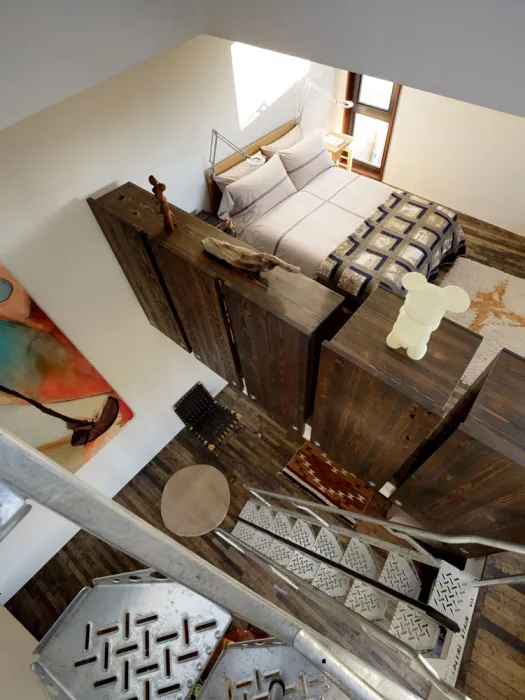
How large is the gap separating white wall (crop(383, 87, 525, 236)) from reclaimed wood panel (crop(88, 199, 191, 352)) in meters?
4.04

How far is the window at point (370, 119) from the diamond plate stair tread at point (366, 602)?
495 centimetres

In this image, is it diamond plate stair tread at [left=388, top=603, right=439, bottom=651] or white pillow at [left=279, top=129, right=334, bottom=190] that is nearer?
diamond plate stair tread at [left=388, top=603, right=439, bottom=651]

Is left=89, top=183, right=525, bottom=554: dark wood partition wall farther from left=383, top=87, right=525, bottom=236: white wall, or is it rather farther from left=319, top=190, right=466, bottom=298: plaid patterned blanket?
left=383, top=87, right=525, bottom=236: white wall

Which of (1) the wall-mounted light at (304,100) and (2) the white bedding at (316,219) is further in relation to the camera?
(1) the wall-mounted light at (304,100)

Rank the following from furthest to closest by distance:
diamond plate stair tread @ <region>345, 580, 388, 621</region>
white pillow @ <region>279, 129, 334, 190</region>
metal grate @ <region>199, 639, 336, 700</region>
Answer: white pillow @ <region>279, 129, 334, 190</region>, diamond plate stair tread @ <region>345, 580, 388, 621</region>, metal grate @ <region>199, 639, 336, 700</region>

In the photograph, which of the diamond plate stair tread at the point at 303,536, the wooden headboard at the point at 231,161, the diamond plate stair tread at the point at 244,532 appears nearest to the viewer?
the diamond plate stair tread at the point at 303,536

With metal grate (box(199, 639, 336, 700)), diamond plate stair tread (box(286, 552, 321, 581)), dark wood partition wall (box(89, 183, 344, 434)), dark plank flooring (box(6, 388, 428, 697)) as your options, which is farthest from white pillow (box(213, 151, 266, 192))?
metal grate (box(199, 639, 336, 700))

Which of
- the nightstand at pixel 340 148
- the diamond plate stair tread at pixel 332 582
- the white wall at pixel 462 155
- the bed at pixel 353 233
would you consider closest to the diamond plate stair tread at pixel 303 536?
the diamond plate stair tread at pixel 332 582

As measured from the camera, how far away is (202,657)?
1.30 metres

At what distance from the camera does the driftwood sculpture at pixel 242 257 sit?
5.51ft

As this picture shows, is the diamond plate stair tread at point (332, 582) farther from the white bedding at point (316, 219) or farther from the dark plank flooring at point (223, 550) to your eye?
the white bedding at point (316, 219)

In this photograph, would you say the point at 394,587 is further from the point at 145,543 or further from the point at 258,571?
the point at 145,543

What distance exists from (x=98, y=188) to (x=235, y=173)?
1352mm

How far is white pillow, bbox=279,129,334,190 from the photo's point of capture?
370cm
